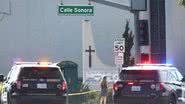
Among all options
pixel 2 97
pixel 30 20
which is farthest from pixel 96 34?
pixel 2 97

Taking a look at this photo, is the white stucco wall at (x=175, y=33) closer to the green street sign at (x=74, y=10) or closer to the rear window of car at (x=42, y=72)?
the green street sign at (x=74, y=10)

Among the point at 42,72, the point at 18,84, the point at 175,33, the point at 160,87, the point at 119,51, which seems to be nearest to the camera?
the point at 18,84

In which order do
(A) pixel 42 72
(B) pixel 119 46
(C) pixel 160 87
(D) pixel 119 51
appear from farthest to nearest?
(B) pixel 119 46 → (D) pixel 119 51 → (A) pixel 42 72 → (C) pixel 160 87

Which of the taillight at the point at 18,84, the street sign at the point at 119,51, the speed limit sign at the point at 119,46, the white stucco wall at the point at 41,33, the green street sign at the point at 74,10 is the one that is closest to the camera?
the taillight at the point at 18,84

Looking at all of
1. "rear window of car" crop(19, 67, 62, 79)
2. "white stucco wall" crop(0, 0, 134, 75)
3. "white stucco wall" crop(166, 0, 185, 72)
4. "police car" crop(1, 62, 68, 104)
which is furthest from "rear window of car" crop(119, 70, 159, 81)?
"white stucco wall" crop(0, 0, 134, 75)

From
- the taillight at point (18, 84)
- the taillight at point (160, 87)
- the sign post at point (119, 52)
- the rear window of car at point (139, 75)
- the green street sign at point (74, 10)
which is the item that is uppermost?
the green street sign at point (74, 10)

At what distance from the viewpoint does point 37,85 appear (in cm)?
2145

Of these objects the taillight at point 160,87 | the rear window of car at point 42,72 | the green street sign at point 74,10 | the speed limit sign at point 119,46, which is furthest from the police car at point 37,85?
the green street sign at point 74,10

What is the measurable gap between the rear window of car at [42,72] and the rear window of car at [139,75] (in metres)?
2.26

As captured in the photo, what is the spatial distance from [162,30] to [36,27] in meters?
12.1

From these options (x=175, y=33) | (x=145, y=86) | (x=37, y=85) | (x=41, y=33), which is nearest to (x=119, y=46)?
(x=145, y=86)

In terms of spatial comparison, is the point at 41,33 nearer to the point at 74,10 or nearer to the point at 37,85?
the point at 74,10

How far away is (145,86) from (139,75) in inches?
20.3

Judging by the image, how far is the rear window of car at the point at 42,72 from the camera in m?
21.5
